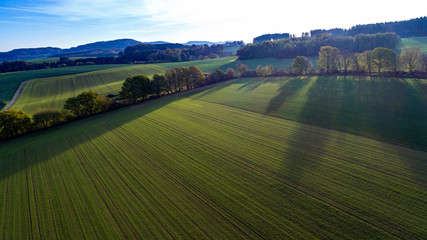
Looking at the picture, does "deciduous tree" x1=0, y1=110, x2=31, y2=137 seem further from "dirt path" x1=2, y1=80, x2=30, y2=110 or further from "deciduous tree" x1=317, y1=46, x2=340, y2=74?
"deciduous tree" x1=317, y1=46, x2=340, y2=74

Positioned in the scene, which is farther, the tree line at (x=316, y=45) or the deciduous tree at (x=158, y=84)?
the tree line at (x=316, y=45)

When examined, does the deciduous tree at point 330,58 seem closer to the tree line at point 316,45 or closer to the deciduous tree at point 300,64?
the deciduous tree at point 300,64

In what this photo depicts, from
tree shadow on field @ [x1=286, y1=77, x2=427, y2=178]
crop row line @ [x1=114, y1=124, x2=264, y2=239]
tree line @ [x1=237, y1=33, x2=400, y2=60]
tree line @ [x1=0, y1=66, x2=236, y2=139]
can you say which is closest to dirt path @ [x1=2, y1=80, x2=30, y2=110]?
tree line @ [x1=0, y1=66, x2=236, y2=139]

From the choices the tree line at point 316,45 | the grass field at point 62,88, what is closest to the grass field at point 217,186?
the grass field at point 62,88

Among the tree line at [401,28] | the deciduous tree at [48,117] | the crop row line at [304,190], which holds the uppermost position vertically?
the tree line at [401,28]

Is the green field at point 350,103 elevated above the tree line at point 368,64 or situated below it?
below

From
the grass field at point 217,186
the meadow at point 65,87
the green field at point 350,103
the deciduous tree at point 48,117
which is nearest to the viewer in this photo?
the grass field at point 217,186

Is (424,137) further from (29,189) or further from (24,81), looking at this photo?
(24,81)

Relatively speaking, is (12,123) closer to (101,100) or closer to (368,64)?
(101,100)

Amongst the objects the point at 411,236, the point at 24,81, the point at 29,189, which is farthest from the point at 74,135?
the point at 24,81
